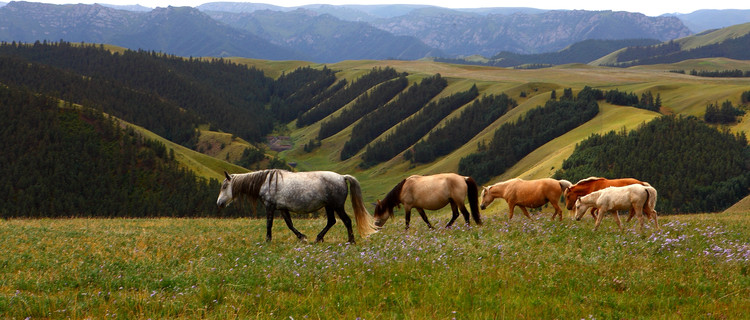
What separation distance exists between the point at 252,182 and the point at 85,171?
11570cm

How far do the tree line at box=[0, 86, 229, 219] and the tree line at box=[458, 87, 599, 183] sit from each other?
96.2 metres

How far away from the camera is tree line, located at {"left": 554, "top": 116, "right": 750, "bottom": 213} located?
113 metres

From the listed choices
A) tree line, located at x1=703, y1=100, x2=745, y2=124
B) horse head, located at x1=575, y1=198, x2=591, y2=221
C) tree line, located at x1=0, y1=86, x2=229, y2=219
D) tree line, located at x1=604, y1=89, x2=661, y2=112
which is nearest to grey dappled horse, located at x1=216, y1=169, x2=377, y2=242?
horse head, located at x1=575, y1=198, x2=591, y2=221

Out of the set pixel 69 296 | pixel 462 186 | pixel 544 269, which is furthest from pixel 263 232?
pixel 544 269

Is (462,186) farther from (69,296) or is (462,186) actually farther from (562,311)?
(69,296)

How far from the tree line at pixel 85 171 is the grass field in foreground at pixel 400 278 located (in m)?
103

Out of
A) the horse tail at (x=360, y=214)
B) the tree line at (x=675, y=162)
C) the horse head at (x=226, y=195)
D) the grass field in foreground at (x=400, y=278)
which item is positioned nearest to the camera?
the grass field in foreground at (x=400, y=278)

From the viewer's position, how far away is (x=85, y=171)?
382ft

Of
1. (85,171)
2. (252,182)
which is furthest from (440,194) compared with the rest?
(85,171)

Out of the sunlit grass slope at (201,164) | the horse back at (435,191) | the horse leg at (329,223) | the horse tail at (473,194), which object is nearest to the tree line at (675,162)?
the sunlit grass slope at (201,164)

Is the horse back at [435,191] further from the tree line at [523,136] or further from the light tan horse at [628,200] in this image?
the tree line at [523,136]

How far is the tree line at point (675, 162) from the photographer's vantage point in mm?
112875

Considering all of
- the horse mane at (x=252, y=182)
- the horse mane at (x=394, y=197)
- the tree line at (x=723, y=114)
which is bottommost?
the tree line at (x=723, y=114)

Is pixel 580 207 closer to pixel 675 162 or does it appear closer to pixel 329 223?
pixel 329 223
